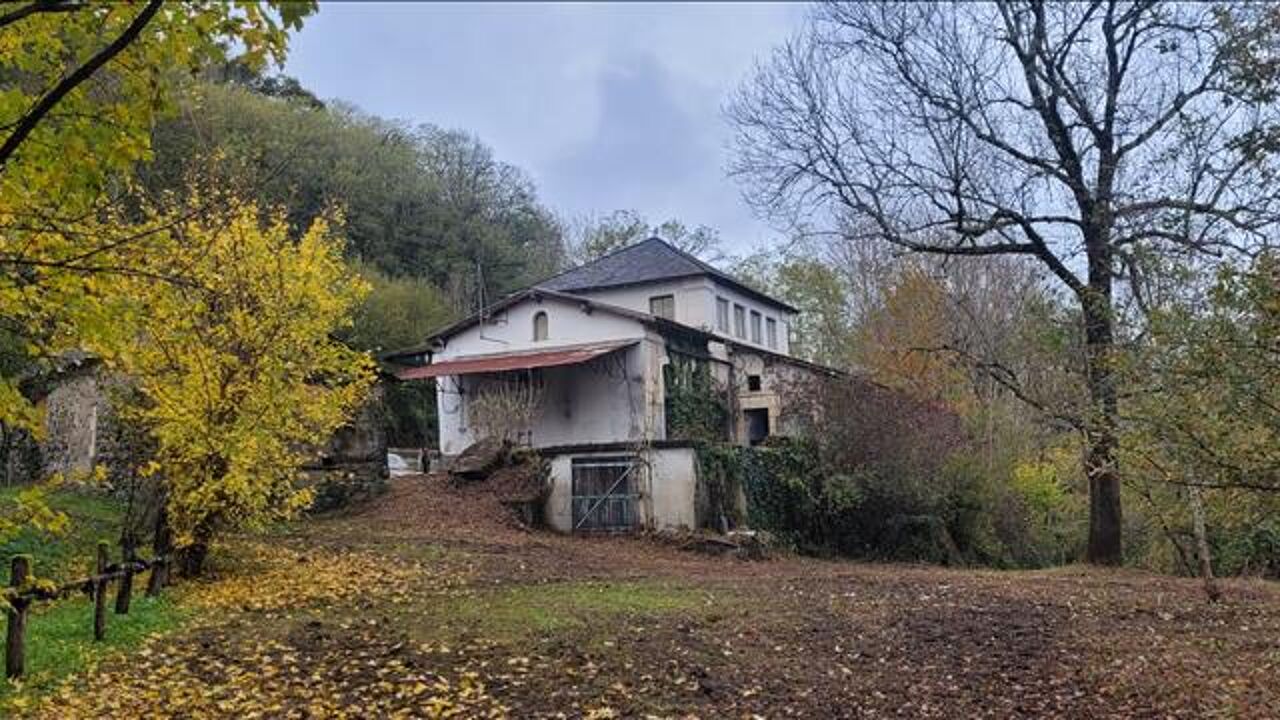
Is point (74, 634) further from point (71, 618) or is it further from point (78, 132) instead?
point (78, 132)

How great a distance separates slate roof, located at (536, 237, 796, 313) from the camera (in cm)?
3061

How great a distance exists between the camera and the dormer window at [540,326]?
2722 cm

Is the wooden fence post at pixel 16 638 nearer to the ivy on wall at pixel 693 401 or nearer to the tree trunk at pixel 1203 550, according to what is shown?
the tree trunk at pixel 1203 550

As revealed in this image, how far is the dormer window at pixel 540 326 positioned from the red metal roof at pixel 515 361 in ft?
1.84

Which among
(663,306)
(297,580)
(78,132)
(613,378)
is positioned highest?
(663,306)

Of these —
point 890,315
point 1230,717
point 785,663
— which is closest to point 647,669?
point 785,663

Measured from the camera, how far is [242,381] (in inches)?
468

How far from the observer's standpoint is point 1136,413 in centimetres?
696

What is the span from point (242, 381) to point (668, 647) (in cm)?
621

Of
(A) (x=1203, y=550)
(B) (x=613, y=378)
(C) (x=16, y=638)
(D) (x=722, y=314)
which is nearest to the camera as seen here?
(C) (x=16, y=638)

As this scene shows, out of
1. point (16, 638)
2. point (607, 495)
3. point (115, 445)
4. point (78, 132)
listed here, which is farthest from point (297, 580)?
point (607, 495)

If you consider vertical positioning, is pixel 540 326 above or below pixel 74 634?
above

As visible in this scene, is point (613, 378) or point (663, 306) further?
point (663, 306)

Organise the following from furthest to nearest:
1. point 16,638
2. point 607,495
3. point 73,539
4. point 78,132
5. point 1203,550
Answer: point 607,495 < point 73,539 < point 1203,550 < point 16,638 < point 78,132
